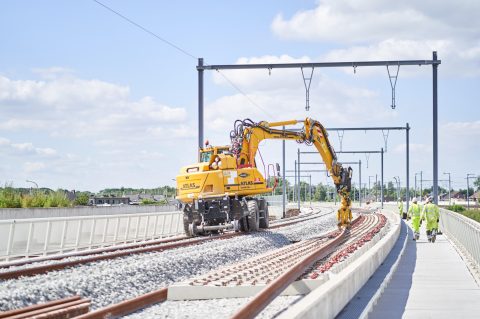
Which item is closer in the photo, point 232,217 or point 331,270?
point 331,270

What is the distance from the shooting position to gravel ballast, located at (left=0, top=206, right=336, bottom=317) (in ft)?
39.9

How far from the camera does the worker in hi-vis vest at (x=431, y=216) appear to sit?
1067 inches

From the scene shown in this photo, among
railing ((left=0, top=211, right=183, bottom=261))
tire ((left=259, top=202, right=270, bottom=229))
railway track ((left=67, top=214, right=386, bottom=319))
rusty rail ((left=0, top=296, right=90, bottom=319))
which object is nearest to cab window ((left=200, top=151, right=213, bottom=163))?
railing ((left=0, top=211, right=183, bottom=261))

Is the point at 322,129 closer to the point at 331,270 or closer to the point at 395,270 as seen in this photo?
the point at 395,270

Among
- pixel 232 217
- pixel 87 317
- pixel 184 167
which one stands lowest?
pixel 87 317

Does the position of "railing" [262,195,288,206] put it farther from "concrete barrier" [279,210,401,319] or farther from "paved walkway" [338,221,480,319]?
"concrete barrier" [279,210,401,319]

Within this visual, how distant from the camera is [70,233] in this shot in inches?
889

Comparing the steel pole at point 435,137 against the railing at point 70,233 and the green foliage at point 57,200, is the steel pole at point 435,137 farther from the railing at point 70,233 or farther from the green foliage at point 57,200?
the green foliage at point 57,200

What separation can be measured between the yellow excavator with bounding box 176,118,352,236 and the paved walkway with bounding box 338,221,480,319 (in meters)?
7.92

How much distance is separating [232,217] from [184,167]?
2.62m

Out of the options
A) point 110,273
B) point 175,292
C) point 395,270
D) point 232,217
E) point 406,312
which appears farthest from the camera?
point 232,217

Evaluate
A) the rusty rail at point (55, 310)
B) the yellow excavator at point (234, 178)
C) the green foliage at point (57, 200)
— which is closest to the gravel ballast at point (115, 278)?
the rusty rail at point (55, 310)

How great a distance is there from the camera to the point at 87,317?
984 centimetres

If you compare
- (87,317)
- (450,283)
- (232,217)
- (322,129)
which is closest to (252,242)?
(232,217)
